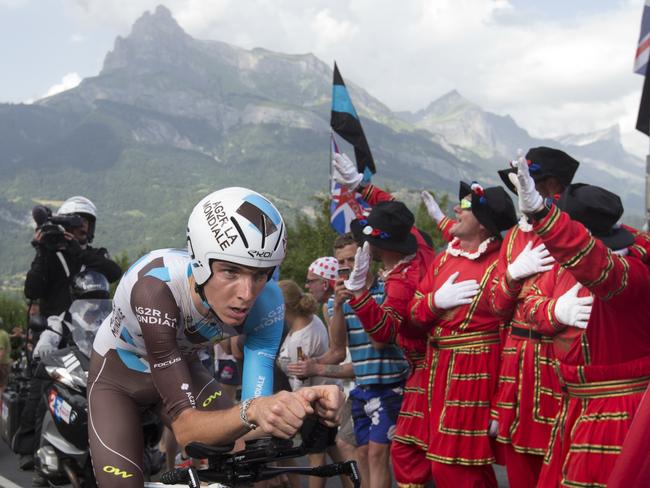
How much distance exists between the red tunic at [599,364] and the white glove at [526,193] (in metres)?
0.08

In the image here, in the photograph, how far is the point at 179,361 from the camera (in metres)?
3.28

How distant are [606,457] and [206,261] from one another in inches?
86.6

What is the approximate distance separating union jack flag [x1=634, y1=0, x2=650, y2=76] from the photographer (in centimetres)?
777

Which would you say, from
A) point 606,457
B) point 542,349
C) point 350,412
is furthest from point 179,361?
point 350,412

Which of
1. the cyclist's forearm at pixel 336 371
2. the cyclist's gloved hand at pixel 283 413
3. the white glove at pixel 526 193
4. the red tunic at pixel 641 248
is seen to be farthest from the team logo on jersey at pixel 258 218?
the cyclist's forearm at pixel 336 371

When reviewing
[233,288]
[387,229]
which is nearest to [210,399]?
[233,288]

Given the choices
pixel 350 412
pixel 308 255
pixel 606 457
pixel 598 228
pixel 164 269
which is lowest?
pixel 308 255

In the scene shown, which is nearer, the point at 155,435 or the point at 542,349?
the point at 155,435

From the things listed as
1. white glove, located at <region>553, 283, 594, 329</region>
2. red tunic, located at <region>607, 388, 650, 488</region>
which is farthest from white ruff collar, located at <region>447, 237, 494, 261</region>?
red tunic, located at <region>607, 388, 650, 488</region>

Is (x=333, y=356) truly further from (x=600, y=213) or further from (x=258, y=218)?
(x=258, y=218)

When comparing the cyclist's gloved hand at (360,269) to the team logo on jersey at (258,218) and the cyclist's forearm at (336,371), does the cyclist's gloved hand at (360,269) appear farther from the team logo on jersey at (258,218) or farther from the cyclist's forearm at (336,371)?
the team logo on jersey at (258,218)

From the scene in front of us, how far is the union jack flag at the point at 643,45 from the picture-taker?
11.5 metres

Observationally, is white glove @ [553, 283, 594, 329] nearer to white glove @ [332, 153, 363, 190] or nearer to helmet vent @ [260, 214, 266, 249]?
helmet vent @ [260, 214, 266, 249]

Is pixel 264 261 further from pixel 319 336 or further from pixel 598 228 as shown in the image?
pixel 319 336
